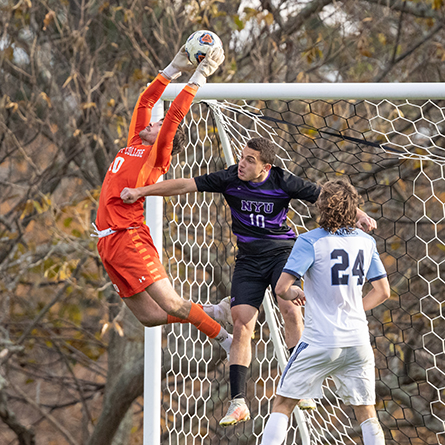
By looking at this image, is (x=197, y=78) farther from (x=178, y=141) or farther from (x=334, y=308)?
(x=334, y=308)

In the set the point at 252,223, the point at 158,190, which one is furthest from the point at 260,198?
the point at 158,190

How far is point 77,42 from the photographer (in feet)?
22.0

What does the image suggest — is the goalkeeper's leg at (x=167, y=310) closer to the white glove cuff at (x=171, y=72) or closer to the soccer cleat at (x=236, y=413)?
the soccer cleat at (x=236, y=413)

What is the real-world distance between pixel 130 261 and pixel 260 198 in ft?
2.60

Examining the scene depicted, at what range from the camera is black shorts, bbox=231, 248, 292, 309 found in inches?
136

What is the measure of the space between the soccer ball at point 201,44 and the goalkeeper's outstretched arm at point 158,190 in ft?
2.23

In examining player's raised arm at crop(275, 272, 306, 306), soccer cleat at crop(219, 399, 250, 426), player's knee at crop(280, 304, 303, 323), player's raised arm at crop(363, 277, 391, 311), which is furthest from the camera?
player's knee at crop(280, 304, 303, 323)

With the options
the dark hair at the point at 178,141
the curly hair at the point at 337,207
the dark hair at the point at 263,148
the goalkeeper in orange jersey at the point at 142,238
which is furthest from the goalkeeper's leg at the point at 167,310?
the curly hair at the point at 337,207

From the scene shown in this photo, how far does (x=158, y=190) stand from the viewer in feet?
11.2

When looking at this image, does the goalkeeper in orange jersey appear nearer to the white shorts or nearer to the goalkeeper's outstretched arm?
the goalkeeper's outstretched arm

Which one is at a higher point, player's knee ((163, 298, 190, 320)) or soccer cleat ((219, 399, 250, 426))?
player's knee ((163, 298, 190, 320))

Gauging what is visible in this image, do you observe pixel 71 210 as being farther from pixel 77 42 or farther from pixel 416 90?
pixel 416 90

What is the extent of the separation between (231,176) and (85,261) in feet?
13.6

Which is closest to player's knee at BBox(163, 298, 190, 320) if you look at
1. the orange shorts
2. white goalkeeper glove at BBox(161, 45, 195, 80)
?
the orange shorts
